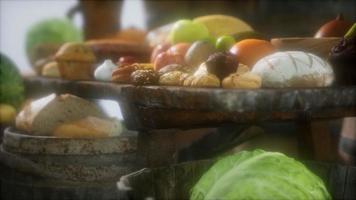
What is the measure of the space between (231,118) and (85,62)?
1538mm

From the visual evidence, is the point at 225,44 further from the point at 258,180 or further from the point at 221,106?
→ the point at 258,180

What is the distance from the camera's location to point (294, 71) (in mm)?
1829

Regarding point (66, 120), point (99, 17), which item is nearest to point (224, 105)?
point (66, 120)

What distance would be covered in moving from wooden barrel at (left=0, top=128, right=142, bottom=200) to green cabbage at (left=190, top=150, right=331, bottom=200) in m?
0.76

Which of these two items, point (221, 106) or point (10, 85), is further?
point (10, 85)

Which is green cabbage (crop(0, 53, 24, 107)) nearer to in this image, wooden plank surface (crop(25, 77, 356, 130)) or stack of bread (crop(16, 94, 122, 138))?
stack of bread (crop(16, 94, 122, 138))

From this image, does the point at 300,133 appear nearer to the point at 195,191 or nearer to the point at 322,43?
the point at 322,43

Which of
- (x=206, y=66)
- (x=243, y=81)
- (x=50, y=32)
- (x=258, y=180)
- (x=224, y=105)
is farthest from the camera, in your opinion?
(x=50, y=32)

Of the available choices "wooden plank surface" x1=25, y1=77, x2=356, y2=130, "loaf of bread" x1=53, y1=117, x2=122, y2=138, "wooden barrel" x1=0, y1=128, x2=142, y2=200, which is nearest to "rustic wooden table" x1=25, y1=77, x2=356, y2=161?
"wooden plank surface" x1=25, y1=77, x2=356, y2=130

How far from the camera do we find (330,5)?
15.8 ft

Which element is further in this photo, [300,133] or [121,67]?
[300,133]

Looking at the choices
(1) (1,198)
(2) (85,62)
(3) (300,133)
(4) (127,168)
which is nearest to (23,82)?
(2) (85,62)

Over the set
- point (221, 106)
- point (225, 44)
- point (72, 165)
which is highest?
→ point (225, 44)

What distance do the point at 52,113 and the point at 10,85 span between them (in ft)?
4.82
